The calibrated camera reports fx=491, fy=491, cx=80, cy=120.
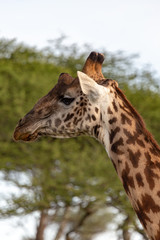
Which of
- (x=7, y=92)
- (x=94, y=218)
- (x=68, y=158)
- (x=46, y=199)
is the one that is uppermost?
(x=7, y=92)

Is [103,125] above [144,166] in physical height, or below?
above

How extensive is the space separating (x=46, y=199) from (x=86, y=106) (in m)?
17.3

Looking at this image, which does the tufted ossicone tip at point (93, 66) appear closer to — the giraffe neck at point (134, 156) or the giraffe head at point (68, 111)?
the giraffe head at point (68, 111)

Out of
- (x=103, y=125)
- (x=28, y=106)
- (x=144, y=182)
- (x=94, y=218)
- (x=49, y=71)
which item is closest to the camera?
(x=144, y=182)

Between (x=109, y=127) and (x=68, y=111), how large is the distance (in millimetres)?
454

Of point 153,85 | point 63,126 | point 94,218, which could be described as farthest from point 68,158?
point 63,126

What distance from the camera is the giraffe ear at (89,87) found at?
4.33 metres

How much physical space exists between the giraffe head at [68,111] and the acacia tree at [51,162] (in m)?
15.7

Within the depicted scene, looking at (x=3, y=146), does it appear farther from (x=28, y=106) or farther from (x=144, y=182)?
(x=144, y=182)

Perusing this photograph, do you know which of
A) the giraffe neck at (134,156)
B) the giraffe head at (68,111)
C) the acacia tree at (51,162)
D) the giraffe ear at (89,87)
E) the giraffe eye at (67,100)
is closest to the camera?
the giraffe neck at (134,156)

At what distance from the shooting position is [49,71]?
22.8m

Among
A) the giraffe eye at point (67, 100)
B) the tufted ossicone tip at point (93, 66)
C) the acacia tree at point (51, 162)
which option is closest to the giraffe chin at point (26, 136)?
the giraffe eye at point (67, 100)

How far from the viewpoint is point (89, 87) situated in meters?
4.43

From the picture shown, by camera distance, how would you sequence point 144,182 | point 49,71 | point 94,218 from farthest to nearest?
point 94,218 → point 49,71 → point 144,182
